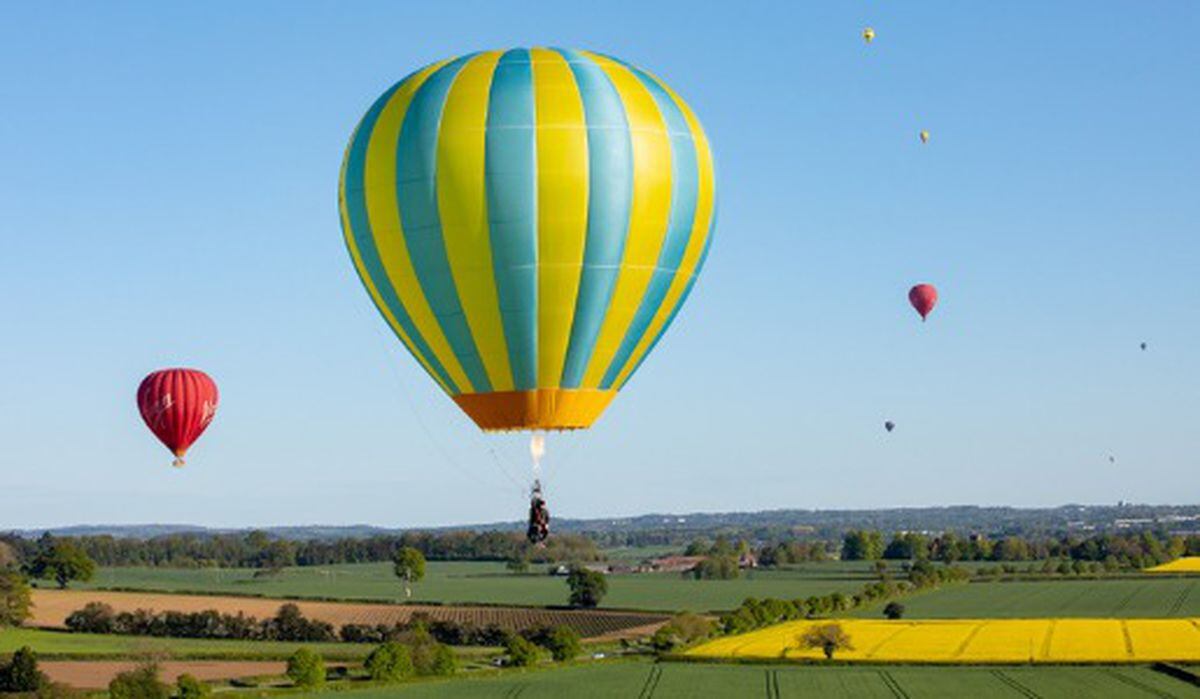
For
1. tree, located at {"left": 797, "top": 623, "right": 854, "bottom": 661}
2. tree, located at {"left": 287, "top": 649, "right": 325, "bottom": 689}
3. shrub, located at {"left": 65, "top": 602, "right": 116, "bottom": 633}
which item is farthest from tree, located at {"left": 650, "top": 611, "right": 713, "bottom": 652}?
shrub, located at {"left": 65, "top": 602, "right": 116, "bottom": 633}

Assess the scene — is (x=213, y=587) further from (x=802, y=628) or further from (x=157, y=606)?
(x=802, y=628)

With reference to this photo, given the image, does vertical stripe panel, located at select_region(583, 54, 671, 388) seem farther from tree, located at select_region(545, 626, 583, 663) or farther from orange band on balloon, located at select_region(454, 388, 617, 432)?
tree, located at select_region(545, 626, 583, 663)

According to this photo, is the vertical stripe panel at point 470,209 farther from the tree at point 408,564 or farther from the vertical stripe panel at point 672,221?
the tree at point 408,564

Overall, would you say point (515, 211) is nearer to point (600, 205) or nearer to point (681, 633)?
point (600, 205)

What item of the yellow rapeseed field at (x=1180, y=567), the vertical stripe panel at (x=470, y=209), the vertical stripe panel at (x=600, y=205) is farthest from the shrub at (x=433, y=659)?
the yellow rapeseed field at (x=1180, y=567)

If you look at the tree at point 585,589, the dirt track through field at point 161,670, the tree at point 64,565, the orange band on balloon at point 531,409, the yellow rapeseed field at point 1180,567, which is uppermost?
the orange band on balloon at point 531,409

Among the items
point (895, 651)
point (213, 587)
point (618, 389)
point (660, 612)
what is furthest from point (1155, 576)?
point (618, 389)
